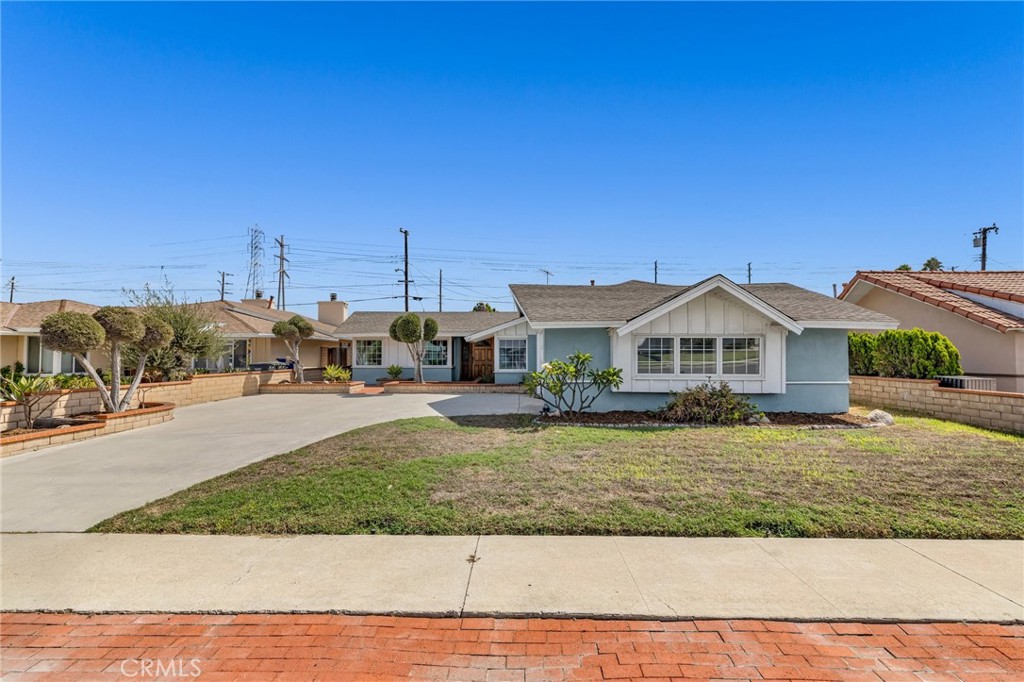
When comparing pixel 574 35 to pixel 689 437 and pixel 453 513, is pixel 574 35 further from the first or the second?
pixel 453 513

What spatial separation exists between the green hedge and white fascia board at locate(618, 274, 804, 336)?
4.15 m

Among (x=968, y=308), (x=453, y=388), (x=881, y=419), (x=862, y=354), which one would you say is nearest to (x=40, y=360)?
(x=453, y=388)

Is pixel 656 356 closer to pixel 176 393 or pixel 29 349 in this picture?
pixel 176 393

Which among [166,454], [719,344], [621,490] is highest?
[719,344]

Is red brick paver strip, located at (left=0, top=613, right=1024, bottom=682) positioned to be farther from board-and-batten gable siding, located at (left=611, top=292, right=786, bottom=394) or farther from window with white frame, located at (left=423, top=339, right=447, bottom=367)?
window with white frame, located at (left=423, top=339, right=447, bottom=367)

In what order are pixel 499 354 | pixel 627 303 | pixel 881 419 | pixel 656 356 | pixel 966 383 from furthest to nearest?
pixel 499 354 → pixel 627 303 → pixel 656 356 → pixel 966 383 → pixel 881 419

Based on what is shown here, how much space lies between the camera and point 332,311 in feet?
97.9

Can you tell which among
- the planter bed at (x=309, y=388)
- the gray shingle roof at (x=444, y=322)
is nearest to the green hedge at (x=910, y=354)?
the gray shingle roof at (x=444, y=322)

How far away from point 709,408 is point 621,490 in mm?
6451

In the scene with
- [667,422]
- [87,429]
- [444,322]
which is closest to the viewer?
[87,429]

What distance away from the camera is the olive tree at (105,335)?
997cm

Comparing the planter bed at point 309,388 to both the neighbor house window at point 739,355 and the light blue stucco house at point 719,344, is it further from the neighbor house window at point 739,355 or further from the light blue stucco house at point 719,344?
the neighbor house window at point 739,355

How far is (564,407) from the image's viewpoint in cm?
1283

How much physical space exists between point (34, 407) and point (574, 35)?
16079 millimetres
